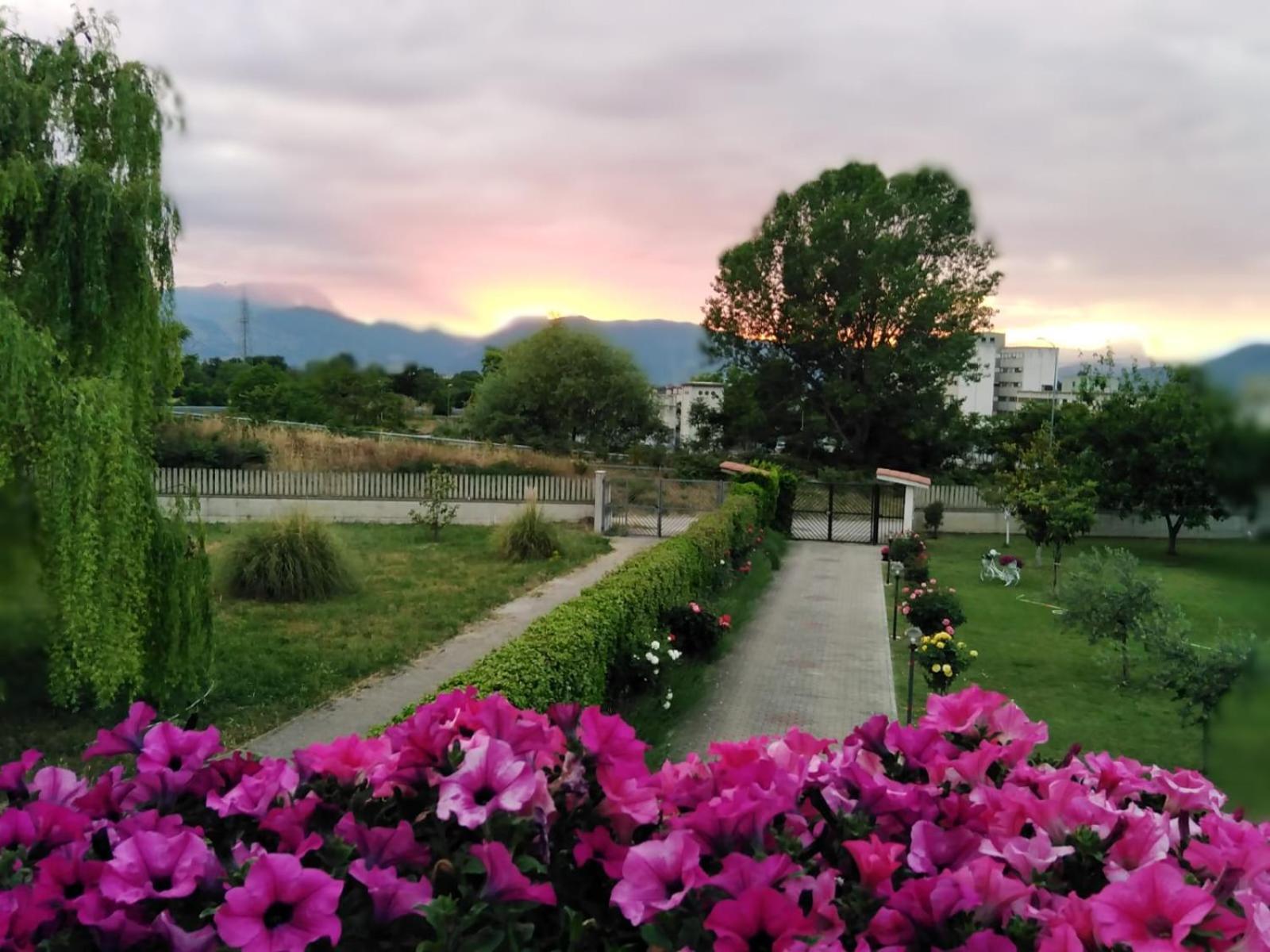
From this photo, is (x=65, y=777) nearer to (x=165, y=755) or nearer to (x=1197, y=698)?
(x=165, y=755)

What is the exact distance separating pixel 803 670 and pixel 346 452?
18420 millimetres

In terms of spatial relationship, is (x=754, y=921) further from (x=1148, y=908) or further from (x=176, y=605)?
(x=176, y=605)

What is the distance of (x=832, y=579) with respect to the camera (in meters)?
17.4

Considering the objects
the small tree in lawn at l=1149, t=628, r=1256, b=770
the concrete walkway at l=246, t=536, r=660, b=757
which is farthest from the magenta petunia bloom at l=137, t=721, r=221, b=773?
the small tree in lawn at l=1149, t=628, r=1256, b=770

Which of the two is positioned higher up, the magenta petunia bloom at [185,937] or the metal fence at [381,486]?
the magenta petunia bloom at [185,937]

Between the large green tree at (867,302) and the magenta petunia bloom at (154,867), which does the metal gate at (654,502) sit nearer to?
the large green tree at (867,302)

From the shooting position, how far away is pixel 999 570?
17578mm

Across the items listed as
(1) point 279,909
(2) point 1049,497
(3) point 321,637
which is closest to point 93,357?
(3) point 321,637

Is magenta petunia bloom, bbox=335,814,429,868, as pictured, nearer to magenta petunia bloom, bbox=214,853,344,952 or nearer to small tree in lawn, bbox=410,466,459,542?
magenta petunia bloom, bbox=214,853,344,952

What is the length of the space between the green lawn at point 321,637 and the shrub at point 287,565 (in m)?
0.32

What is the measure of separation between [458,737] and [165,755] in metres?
0.57

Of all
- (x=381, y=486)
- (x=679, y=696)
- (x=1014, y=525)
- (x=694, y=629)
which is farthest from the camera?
(x=1014, y=525)

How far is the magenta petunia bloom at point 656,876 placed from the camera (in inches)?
58.3

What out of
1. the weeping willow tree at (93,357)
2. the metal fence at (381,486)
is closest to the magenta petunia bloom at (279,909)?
the weeping willow tree at (93,357)
